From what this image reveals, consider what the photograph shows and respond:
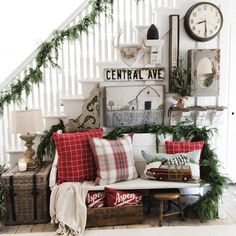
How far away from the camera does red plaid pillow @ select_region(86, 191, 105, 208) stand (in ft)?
9.59

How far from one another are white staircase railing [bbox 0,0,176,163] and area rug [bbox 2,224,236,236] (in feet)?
4.60

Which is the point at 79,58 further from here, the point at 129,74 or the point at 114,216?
the point at 114,216

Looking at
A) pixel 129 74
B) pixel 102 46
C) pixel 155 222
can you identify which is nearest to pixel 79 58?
pixel 102 46

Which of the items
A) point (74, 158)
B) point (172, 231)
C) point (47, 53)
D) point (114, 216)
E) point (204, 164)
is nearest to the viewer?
point (172, 231)

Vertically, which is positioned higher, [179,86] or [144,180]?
[179,86]

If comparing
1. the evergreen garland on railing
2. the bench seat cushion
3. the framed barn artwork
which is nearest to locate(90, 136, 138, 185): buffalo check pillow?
the bench seat cushion

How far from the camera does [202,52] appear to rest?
11.4 ft

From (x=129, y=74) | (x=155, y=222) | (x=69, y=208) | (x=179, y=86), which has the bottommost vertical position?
(x=155, y=222)

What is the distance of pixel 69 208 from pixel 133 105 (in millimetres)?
1369

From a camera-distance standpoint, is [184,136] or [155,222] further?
[184,136]

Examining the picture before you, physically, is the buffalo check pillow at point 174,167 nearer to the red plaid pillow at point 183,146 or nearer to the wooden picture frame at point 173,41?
the red plaid pillow at point 183,146

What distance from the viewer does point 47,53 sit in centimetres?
344

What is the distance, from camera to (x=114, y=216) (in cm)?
293

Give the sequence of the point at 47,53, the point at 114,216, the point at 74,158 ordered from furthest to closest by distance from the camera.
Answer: the point at 47,53 < the point at 74,158 < the point at 114,216
